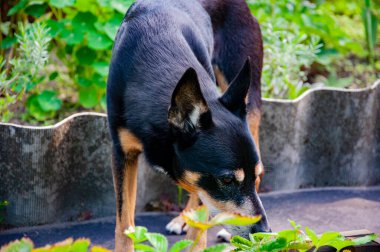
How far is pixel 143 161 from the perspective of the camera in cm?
453

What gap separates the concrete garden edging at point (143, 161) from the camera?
162 inches

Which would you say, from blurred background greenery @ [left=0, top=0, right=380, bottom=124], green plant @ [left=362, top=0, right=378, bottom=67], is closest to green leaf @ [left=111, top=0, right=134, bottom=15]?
blurred background greenery @ [left=0, top=0, right=380, bottom=124]

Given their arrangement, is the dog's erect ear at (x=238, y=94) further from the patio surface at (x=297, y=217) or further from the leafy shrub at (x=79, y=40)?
the leafy shrub at (x=79, y=40)

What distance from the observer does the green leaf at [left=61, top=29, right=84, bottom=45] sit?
4.94m

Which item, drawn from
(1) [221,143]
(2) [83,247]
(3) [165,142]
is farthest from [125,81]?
(2) [83,247]

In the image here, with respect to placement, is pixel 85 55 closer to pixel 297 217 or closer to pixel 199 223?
pixel 297 217

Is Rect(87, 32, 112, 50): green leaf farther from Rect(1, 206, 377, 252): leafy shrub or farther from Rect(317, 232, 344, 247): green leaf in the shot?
Rect(317, 232, 344, 247): green leaf

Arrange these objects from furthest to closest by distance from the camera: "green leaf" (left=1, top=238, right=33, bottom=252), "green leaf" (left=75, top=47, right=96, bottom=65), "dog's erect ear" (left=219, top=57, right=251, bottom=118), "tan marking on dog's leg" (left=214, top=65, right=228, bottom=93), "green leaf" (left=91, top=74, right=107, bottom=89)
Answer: "green leaf" (left=75, top=47, right=96, bottom=65) → "green leaf" (left=91, top=74, right=107, bottom=89) → "tan marking on dog's leg" (left=214, top=65, right=228, bottom=93) → "dog's erect ear" (left=219, top=57, right=251, bottom=118) → "green leaf" (left=1, top=238, right=33, bottom=252)

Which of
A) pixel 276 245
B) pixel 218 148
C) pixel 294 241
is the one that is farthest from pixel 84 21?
pixel 276 245

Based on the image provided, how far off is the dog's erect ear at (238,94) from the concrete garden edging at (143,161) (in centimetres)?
141

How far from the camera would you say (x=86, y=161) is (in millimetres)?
4379

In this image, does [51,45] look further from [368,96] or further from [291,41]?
[368,96]

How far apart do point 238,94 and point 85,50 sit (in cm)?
239

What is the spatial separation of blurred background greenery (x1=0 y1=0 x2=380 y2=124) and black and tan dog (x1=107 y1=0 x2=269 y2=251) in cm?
116
